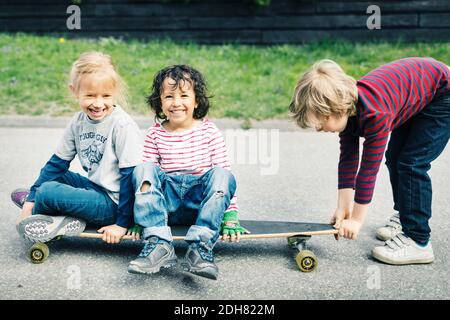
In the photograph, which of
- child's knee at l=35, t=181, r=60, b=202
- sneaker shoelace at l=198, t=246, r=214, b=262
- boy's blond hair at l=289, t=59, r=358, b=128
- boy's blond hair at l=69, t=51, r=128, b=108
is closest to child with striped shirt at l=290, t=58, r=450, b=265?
boy's blond hair at l=289, t=59, r=358, b=128

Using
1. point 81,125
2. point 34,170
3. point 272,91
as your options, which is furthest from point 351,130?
point 272,91

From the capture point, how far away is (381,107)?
2.65m

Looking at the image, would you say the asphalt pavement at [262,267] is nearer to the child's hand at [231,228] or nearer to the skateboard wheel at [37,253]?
the skateboard wheel at [37,253]

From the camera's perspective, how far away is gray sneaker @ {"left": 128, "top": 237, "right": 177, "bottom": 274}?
2.56 meters

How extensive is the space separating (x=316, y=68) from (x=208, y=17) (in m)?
6.33

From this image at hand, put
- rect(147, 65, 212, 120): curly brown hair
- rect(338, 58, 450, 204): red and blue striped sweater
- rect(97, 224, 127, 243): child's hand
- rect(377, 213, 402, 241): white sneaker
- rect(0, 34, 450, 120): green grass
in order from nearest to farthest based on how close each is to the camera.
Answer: rect(338, 58, 450, 204): red and blue striped sweater
rect(97, 224, 127, 243): child's hand
rect(147, 65, 212, 120): curly brown hair
rect(377, 213, 402, 241): white sneaker
rect(0, 34, 450, 120): green grass

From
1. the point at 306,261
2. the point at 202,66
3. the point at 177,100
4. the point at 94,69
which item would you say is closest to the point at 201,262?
the point at 306,261

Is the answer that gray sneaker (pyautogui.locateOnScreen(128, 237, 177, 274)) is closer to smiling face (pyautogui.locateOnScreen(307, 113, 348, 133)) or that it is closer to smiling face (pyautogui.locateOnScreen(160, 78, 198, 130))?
smiling face (pyautogui.locateOnScreen(160, 78, 198, 130))

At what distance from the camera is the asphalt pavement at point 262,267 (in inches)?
103

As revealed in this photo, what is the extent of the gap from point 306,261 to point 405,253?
51cm

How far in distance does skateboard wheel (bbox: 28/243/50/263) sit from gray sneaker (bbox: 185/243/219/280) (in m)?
0.79

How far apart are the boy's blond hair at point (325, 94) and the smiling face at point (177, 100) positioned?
57cm

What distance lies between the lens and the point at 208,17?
28.7 feet
